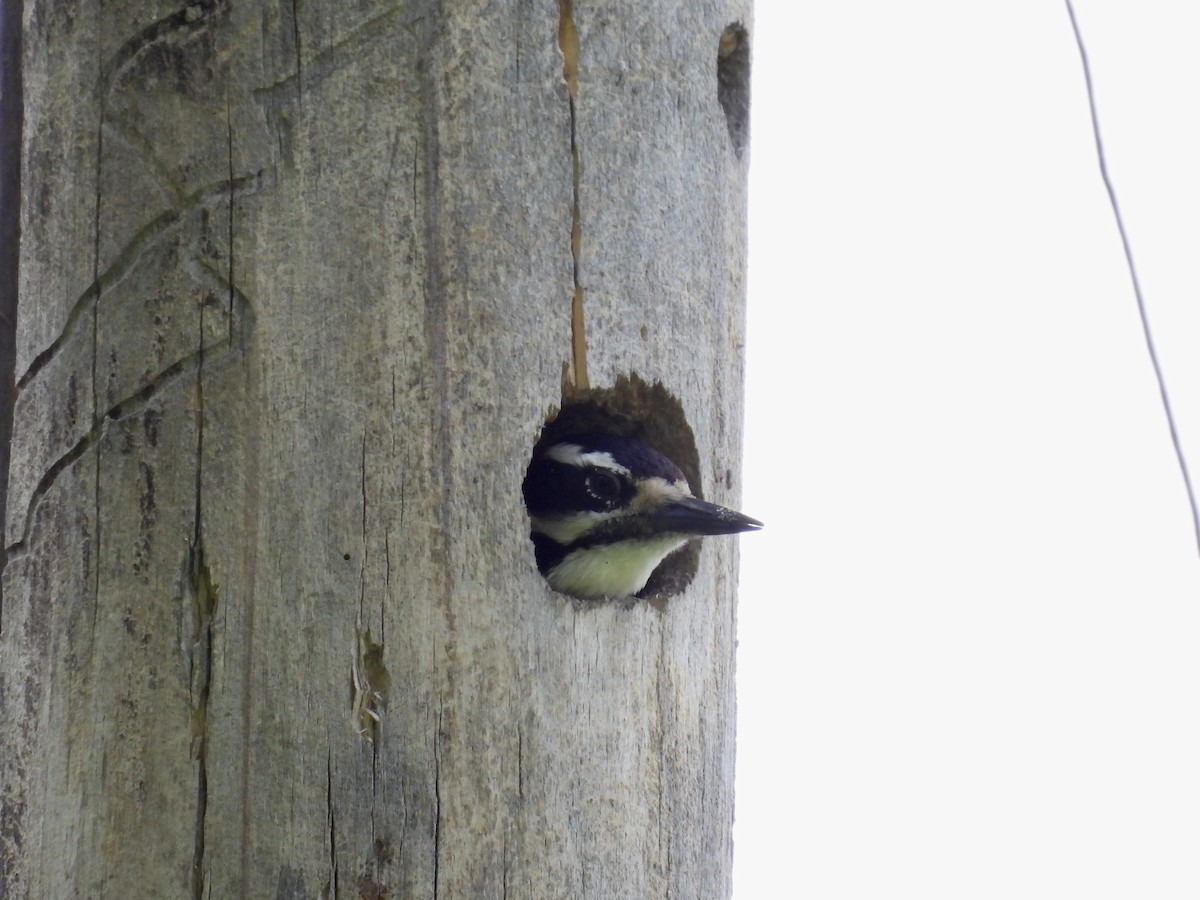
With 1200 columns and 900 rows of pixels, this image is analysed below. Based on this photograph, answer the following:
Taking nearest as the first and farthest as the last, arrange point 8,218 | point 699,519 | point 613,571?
point 8,218 → point 699,519 → point 613,571

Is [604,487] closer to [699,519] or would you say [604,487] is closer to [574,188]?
[699,519]

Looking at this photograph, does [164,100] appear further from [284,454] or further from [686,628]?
[686,628]

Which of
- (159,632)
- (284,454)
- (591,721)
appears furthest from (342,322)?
(591,721)

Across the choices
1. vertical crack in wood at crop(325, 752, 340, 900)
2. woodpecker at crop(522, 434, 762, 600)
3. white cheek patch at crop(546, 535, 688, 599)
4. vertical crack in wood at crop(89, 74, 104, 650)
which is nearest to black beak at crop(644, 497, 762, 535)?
woodpecker at crop(522, 434, 762, 600)

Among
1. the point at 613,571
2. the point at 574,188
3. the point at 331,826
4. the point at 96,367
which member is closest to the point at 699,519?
the point at 613,571

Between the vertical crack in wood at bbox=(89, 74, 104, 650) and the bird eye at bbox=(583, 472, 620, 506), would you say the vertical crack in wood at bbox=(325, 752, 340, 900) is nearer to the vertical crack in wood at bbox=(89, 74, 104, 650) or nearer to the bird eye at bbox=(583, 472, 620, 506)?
the vertical crack in wood at bbox=(89, 74, 104, 650)

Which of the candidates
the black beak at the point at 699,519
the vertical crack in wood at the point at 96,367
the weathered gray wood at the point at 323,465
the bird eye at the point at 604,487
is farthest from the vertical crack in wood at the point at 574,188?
the vertical crack in wood at the point at 96,367
